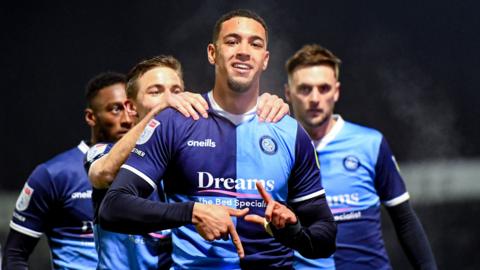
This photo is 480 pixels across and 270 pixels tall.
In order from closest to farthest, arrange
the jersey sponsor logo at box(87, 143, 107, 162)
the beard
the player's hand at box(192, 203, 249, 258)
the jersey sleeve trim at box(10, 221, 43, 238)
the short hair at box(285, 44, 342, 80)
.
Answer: the player's hand at box(192, 203, 249, 258) < the beard < the jersey sponsor logo at box(87, 143, 107, 162) < the jersey sleeve trim at box(10, 221, 43, 238) < the short hair at box(285, 44, 342, 80)

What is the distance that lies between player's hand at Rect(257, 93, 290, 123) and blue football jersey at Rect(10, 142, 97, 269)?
1591 millimetres

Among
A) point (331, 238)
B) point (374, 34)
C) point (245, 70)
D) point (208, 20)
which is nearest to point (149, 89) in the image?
point (245, 70)

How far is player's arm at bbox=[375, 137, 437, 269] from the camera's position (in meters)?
4.89

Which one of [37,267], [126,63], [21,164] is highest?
[126,63]

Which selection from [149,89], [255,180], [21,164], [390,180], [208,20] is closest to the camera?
[255,180]

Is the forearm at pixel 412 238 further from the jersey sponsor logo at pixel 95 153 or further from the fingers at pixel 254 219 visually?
the fingers at pixel 254 219

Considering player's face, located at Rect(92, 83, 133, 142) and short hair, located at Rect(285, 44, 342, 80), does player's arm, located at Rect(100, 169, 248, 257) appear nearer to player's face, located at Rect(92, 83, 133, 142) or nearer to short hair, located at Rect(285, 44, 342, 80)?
Answer: player's face, located at Rect(92, 83, 133, 142)

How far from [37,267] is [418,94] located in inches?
111

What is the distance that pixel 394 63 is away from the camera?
6.10 meters

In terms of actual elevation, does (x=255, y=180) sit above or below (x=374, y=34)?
below

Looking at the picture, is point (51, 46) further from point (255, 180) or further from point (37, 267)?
point (255, 180)

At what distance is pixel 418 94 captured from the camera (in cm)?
611

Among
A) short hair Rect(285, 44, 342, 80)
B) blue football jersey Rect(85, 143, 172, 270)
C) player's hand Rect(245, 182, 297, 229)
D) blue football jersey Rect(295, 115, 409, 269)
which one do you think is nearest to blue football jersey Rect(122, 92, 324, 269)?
player's hand Rect(245, 182, 297, 229)

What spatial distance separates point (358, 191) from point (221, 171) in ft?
5.24
